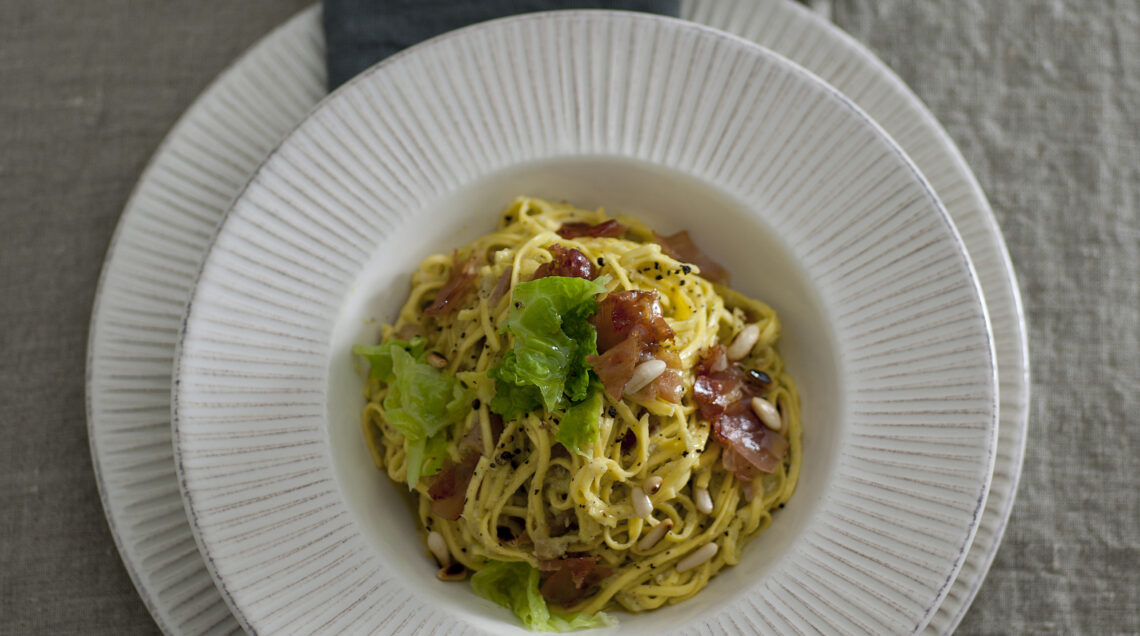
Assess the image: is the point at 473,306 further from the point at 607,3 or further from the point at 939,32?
the point at 939,32

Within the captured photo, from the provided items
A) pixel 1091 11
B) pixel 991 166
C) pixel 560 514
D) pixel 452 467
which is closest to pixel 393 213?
pixel 452 467

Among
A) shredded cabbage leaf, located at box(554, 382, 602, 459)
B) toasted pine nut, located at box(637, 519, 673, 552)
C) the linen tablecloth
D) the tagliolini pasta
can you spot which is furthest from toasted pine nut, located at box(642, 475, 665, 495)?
the linen tablecloth

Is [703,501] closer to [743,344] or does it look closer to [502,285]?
[743,344]

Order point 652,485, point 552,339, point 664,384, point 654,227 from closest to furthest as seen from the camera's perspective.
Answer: point 552,339
point 664,384
point 652,485
point 654,227

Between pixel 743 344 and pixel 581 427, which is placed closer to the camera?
pixel 581 427

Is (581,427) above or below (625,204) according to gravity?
below

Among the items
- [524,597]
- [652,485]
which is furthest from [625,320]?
[524,597]
